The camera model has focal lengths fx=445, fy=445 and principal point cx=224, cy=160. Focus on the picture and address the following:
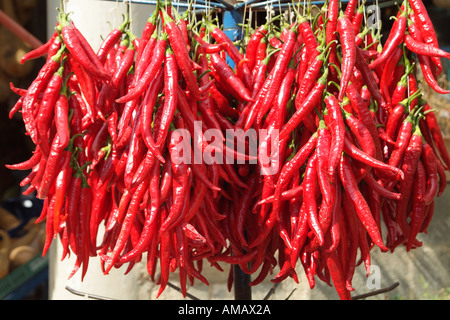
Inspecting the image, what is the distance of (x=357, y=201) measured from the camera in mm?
1153

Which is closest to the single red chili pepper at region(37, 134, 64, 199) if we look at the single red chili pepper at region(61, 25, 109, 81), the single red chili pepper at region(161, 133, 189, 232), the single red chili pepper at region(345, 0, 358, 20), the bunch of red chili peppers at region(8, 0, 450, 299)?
the bunch of red chili peppers at region(8, 0, 450, 299)

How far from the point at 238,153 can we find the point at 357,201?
350 mm

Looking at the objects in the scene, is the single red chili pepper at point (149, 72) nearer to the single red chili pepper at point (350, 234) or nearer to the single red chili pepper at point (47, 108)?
the single red chili pepper at point (47, 108)

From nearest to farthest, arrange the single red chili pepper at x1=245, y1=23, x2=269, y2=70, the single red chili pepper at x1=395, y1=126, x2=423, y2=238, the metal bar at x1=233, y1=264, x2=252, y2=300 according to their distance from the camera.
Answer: the single red chili pepper at x1=395, y1=126, x2=423, y2=238
the single red chili pepper at x1=245, y1=23, x2=269, y2=70
the metal bar at x1=233, y1=264, x2=252, y2=300

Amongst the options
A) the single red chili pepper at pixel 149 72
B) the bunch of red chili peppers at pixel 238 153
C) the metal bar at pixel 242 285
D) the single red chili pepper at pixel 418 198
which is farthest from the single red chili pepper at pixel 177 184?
A: the single red chili pepper at pixel 418 198

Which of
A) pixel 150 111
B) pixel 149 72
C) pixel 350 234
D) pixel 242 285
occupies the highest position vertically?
pixel 149 72

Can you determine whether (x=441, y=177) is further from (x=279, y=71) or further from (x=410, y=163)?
(x=279, y=71)

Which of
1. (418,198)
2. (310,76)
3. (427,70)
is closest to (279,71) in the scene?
(310,76)

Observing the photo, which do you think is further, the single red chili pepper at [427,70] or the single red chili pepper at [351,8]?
the single red chili pepper at [351,8]

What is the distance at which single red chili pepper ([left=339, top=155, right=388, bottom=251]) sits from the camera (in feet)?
3.77

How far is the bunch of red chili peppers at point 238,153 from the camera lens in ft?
3.81

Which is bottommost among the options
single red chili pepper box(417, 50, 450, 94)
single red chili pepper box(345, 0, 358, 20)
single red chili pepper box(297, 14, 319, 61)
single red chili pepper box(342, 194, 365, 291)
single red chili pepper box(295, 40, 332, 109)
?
single red chili pepper box(342, 194, 365, 291)

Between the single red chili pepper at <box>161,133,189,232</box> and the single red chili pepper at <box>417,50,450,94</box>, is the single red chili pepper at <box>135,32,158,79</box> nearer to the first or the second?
the single red chili pepper at <box>161,133,189,232</box>

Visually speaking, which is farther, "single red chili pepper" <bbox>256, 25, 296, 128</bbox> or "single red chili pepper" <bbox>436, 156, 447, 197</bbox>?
"single red chili pepper" <bbox>436, 156, 447, 197</bbox>
